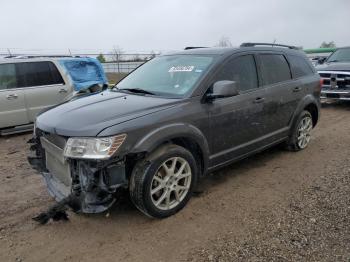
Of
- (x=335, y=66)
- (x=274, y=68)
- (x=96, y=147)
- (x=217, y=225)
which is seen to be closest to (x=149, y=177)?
(x=96, y=147)

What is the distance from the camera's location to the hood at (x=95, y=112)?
3.56 metres

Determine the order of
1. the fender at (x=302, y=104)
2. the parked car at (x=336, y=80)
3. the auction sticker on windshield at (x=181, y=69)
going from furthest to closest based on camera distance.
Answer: the parked car at (x=336, y=80), the fender at (x=302, y=104), the auction sticker on windshield at (x=181, y=69)

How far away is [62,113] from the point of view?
399 centimetres

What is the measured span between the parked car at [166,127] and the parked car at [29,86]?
353 centimetres

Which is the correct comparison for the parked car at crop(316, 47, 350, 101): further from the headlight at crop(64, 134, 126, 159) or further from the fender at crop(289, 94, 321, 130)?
the headlight at crop(64, 134, 126, 159)

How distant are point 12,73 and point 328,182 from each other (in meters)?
6.56

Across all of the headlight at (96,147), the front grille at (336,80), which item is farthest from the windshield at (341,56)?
the headlight at (96,147)

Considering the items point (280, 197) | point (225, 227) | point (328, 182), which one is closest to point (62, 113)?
point (225, 227)

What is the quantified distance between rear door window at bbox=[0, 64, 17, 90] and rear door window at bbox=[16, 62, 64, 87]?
0.10 meters

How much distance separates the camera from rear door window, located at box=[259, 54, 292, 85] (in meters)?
5.25

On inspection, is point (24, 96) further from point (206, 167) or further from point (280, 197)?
point (280, 197)

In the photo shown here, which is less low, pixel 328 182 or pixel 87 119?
pixel 87 119

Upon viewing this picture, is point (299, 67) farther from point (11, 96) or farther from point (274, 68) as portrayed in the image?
point (11, 96)

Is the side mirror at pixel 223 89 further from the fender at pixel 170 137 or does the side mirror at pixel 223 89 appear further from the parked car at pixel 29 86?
the parked car at pixel 29 86
